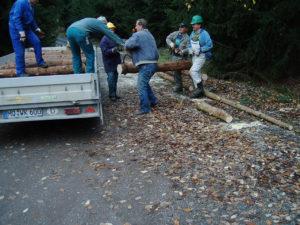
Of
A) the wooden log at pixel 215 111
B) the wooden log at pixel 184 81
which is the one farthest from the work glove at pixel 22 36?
the wooden log at pixel 184 81

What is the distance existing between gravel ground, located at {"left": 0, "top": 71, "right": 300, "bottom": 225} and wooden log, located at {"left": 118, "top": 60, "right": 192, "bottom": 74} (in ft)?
4.69

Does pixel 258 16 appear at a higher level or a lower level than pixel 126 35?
higher

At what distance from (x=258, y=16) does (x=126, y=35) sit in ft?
53.8

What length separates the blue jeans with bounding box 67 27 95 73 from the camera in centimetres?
974

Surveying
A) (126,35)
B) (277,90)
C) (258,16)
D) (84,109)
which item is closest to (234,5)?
(258,16)

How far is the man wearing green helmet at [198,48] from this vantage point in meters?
11.1

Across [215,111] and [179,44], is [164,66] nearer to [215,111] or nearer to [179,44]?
[179,44]

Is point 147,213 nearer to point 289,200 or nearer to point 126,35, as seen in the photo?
point 289,200

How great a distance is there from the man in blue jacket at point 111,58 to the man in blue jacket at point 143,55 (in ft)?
3.32

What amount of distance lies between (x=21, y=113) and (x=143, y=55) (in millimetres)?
3423

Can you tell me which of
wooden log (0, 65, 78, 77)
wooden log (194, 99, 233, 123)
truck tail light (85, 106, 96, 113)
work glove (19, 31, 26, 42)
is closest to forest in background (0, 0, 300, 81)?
wooden log (194, 99, 233, 123)

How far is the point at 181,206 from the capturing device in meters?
5.68

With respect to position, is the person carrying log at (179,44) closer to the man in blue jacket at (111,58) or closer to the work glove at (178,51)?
the work glove at (178,51)

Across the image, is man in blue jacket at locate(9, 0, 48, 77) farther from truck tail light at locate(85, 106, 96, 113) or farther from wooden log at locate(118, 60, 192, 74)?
truck tail light at locate(85, 106, 96, 113)
